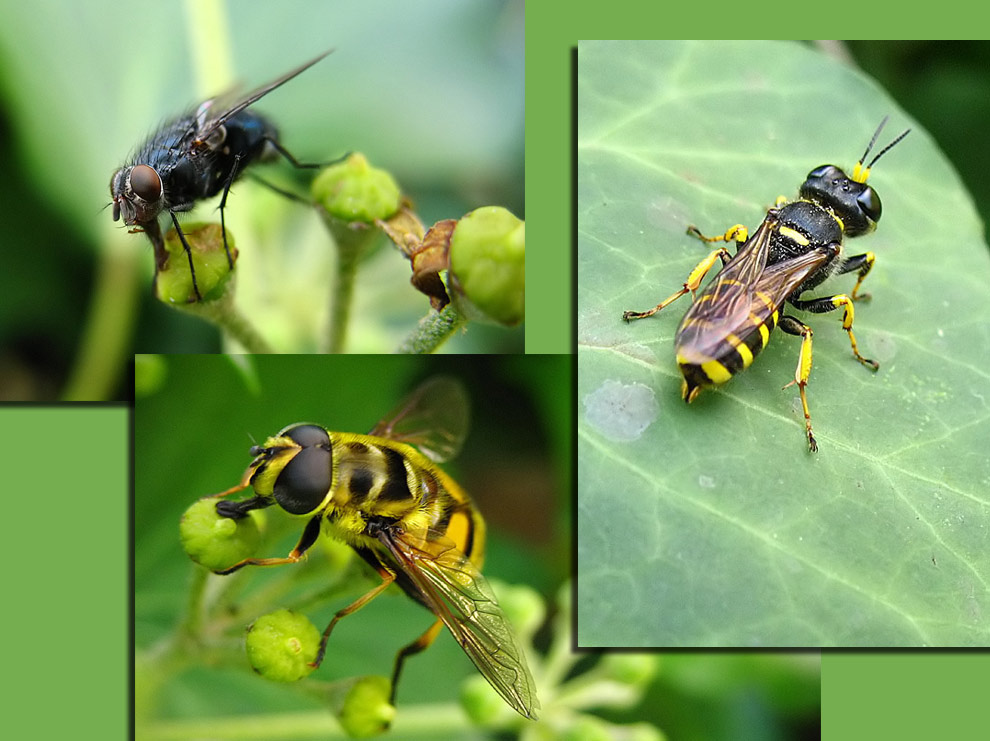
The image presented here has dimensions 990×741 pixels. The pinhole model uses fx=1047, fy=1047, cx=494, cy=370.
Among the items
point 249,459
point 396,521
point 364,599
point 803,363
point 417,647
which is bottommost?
point 417,647

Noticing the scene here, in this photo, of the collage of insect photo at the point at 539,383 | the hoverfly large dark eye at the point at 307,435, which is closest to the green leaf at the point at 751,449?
the collage of insect photo at the point at 539,383

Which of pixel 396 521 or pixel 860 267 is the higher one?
pixel 860 267

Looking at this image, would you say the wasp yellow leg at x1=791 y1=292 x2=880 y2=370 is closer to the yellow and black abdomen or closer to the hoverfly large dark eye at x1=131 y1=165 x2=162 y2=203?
the yellow and black abdomen

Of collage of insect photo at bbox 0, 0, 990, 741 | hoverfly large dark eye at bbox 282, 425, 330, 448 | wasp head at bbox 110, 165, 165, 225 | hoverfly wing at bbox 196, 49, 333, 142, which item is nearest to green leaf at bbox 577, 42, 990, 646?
collage of insect photo at bbox 0, 0, 990, 741

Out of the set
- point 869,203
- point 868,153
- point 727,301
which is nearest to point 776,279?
point 727,301

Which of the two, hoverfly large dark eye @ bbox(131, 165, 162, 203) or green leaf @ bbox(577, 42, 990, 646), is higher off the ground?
hoverfly large dark eye @ bbox(131, 165, 162, 203)

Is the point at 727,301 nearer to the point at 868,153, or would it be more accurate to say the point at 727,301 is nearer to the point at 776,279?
the point at 776,279

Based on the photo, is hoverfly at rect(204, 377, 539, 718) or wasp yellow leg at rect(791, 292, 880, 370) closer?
hoverfly at rect(204, 377, 539, 718)

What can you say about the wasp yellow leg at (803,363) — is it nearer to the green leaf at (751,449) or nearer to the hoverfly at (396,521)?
the green leaf at (751,449)
